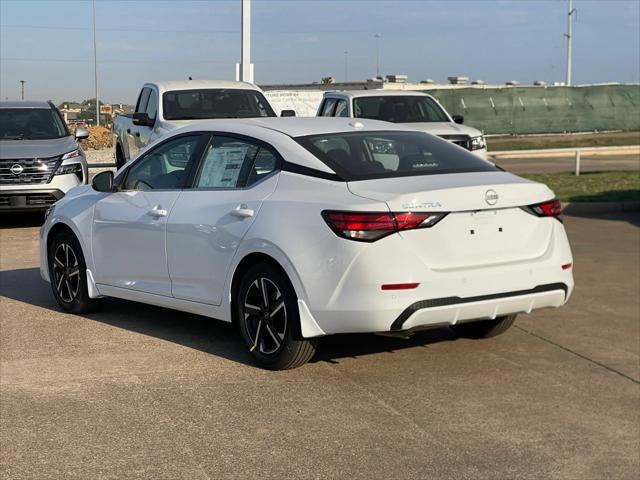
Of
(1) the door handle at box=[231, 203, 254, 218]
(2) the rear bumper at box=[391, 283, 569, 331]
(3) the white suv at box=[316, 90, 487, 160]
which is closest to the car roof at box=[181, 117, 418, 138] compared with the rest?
(1) the door handle at box=[231, 203, 254, 218]

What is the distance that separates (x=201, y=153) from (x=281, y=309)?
4.96 feet

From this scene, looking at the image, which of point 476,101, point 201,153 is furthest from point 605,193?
point 476,101

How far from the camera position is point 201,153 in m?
→ 7.19

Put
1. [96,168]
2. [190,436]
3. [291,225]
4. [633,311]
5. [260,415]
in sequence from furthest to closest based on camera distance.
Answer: [96,168] < [633,311] < [291,225] < [260,415] < [190,436]

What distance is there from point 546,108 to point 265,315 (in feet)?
127

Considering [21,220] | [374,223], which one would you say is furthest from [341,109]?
[374,223]

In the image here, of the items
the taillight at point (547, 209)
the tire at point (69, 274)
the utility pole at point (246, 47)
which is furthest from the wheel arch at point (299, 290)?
the utility pole at point (246, 47)

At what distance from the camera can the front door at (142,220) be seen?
726 centimetres

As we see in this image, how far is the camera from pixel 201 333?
24.8 ft

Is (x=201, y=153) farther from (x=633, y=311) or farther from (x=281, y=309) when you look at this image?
(x=633, y=311)

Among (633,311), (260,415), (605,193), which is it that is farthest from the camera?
(605,193)

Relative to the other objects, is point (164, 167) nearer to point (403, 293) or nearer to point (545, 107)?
point (403, 293)

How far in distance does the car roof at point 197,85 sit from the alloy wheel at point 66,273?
6.84 m

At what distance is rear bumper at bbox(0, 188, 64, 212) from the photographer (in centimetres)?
1368
